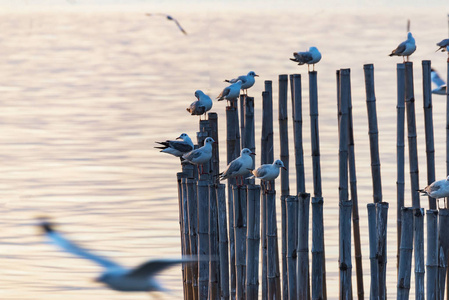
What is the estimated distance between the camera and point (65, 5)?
10450 cm

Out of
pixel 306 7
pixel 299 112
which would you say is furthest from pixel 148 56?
pixel 306 7

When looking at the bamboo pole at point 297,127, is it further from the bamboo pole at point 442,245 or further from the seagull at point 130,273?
the seagull at point 130,273

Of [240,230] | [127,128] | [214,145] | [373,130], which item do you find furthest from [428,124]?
[127,128]

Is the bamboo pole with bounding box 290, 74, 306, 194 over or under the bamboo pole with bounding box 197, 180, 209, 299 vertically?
over

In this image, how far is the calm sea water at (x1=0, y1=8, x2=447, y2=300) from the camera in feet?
52.6

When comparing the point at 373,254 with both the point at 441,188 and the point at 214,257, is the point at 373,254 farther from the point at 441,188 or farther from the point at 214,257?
the point at 214,257

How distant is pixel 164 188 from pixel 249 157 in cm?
804

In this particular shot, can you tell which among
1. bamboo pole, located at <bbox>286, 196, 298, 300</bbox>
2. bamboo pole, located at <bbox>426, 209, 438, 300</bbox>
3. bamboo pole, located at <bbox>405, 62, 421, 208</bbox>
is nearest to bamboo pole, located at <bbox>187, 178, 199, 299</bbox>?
bamboo pole, located at <bbox>286, 196, 298, 300</bbox>

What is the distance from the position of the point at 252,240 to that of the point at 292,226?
439mm

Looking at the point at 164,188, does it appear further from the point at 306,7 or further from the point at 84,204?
the point at 306,7

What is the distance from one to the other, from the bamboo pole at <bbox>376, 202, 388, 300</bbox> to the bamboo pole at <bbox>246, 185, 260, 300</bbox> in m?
1.23

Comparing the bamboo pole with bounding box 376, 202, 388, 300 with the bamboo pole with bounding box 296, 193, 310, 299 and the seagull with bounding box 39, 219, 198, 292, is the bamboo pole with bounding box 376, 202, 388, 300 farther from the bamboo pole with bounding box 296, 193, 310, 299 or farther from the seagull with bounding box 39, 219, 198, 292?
the seagull with bounding box 39, 219, 198, 292

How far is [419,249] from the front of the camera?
9.92 metres

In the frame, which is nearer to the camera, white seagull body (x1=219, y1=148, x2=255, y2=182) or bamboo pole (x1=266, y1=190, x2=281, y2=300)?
bamboo pole (x1=266, y1=190, x2=281, y2=300)
